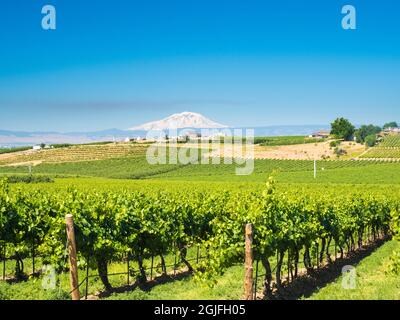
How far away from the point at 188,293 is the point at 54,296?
3631 mm

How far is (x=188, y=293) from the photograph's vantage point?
12844 mm

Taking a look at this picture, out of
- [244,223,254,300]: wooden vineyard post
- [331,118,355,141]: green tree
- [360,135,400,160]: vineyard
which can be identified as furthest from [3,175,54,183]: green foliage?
[331,118,355,141]: green tree

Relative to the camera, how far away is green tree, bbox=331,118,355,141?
139000 millimetres

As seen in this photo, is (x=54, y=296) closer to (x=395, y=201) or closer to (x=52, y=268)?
(x=52, y=268)

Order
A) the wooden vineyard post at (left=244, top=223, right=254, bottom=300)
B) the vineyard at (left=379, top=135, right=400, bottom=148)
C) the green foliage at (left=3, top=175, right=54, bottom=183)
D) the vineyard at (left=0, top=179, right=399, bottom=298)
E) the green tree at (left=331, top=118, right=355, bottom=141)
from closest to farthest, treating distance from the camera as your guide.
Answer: the wooden vineyard post at (left=244, top=223, right=254, bottom=300), the vineyard at (left=0, top=179, right=399, bottom=298), the green foliage at (left=3, top=175, right=54, bottom=183), the vineyard at (left=379, top=135, right=400, bottom=148), the green tree at (left=331, top=118, right=355, bottom=141)

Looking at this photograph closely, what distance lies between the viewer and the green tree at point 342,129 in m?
139

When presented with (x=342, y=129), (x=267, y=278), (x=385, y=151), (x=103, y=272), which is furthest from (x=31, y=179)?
(x=342, y=129)

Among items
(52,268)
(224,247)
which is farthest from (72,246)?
(224,247)

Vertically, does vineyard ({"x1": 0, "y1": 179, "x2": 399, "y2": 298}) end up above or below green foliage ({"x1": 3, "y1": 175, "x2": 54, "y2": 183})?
above

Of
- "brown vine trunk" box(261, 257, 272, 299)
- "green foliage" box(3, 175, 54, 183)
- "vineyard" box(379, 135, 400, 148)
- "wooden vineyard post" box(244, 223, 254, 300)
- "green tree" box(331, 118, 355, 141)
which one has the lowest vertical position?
"green foliage" box(3, 175, 54, 183)

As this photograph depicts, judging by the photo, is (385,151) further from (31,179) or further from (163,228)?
(163,228)

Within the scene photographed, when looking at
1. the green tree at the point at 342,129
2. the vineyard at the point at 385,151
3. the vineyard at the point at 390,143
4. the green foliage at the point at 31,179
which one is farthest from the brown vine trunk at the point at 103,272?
the green tree at the point at 342,129

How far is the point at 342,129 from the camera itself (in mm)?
139000

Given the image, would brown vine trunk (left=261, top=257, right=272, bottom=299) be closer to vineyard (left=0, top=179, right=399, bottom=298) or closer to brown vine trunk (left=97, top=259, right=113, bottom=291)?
vineyard (left=0, top=179, right=399, bottom=298)
